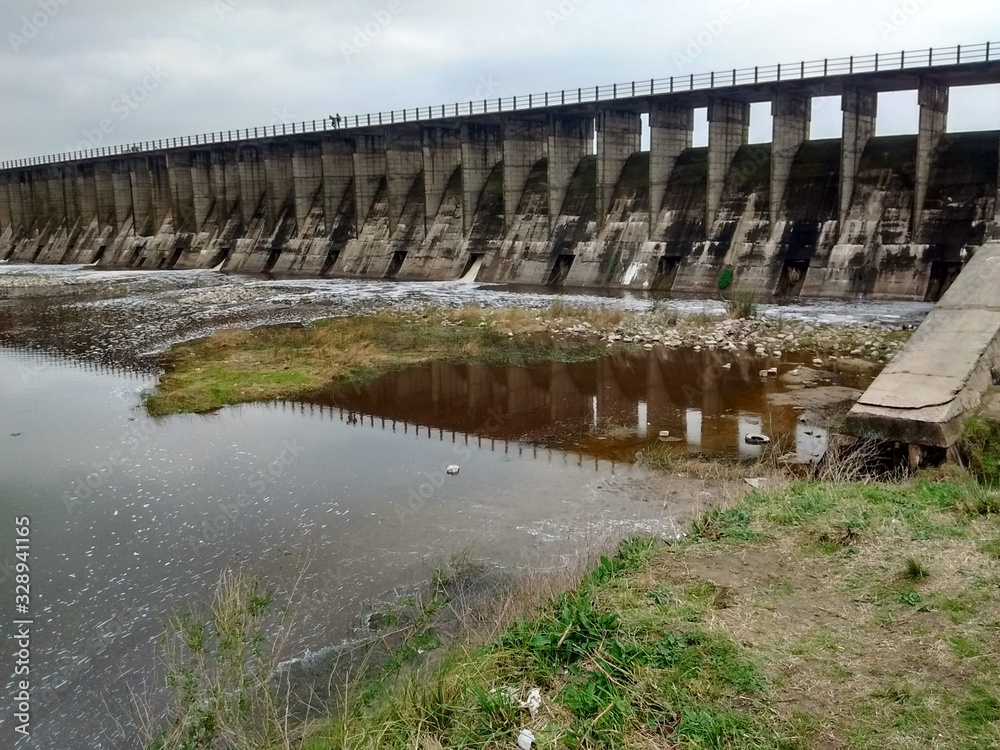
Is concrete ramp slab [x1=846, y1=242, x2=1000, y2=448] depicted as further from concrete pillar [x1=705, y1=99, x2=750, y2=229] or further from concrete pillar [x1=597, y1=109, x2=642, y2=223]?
concrete pillar [x1=597, y1=109, x2=642, y2=223]

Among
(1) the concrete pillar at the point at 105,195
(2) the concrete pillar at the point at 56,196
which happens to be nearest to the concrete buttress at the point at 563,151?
(1) the concrete pillar at the point at 105,195

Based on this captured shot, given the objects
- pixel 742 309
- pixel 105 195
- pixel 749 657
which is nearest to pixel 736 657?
pixel 749 657

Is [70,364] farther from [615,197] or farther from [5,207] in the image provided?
[5,207]

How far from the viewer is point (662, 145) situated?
37.5 meters

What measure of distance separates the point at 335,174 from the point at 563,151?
17.8 metres

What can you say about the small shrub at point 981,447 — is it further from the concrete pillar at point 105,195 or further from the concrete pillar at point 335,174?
the concrete pillar at point 105,195

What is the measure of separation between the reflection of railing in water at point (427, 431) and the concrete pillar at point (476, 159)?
29.5 m

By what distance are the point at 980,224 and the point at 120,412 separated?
28.0 meters

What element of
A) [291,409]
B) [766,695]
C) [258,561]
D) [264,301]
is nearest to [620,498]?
A: [258,561]

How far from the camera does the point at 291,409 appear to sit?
16.5 meters

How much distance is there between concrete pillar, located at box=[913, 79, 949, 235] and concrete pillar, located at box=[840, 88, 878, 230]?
2356 millimetres

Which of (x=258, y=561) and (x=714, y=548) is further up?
(x=714, y=548)

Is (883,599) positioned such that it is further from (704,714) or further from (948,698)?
(704,714)

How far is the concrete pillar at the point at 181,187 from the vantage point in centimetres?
6200
